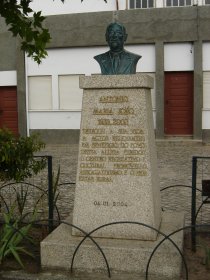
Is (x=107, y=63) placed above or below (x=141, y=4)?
below

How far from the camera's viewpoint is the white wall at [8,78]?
63.3ft

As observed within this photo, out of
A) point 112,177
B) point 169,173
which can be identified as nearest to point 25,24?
point 112,177

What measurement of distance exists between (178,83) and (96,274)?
1378cm

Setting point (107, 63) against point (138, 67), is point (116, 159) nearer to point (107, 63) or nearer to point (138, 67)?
point (107, 63)

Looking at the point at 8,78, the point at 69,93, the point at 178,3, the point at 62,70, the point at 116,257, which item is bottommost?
the point at 116,257

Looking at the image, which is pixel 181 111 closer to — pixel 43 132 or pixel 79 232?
pixel 43 132

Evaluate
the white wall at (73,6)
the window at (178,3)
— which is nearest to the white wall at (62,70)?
the white wall at (73,6)

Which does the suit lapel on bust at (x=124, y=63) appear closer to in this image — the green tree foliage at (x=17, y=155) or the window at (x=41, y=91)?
the green tree foliage at (x=17, y=155)

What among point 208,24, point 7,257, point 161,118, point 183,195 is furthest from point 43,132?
point 7,257

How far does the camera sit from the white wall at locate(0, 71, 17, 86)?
19.3 meters

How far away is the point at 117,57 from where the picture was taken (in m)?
5.57

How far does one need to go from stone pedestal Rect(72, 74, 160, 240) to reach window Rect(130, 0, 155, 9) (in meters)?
13.4

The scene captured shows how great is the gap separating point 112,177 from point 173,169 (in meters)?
7.32

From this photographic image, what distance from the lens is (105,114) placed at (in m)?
5.34
